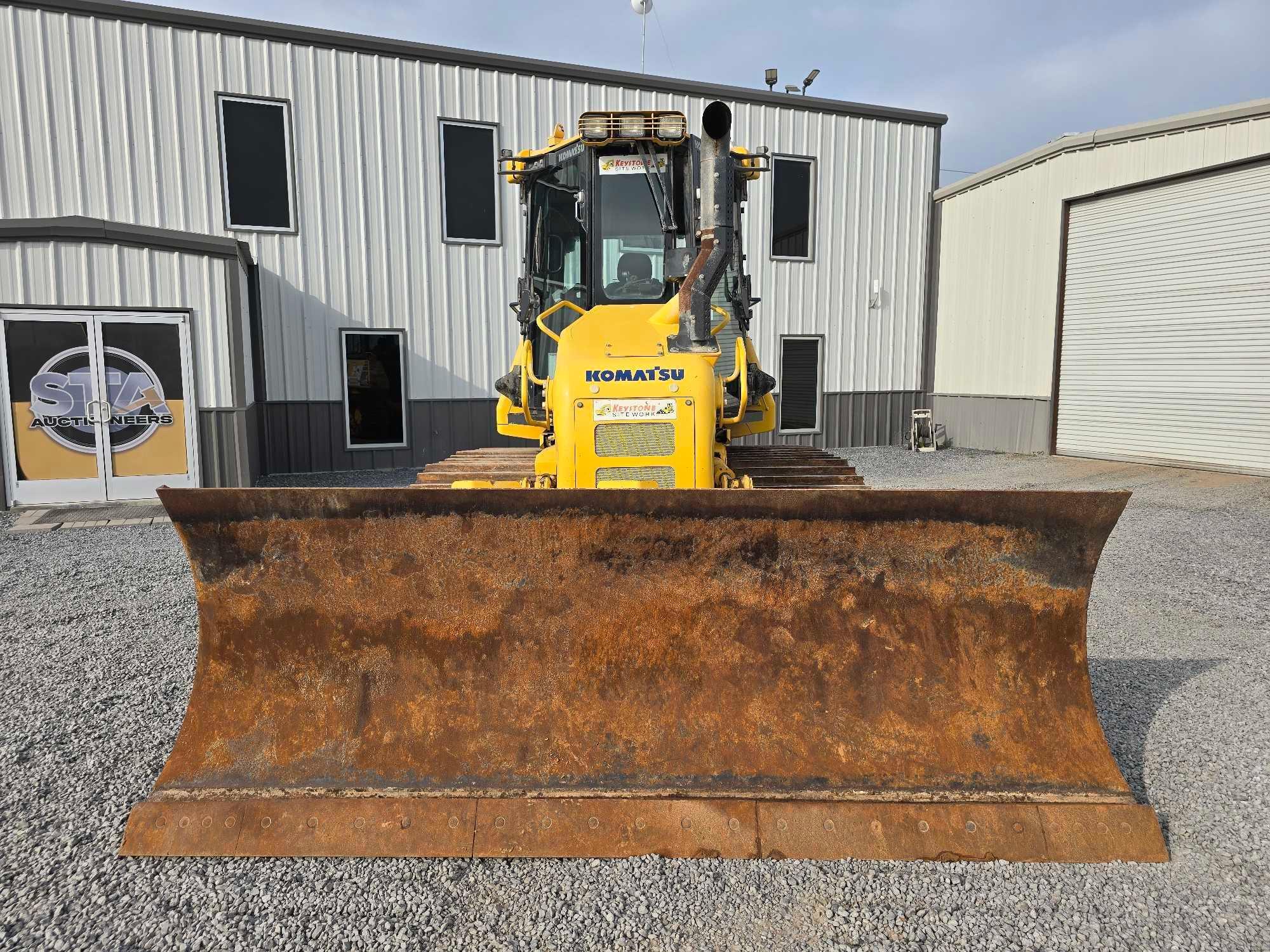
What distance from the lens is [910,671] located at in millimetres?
2549

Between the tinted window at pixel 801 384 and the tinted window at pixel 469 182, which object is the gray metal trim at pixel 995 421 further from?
the tinted window at pixel 469 182


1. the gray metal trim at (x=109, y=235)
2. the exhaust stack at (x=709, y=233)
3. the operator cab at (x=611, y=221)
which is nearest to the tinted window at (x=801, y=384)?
the gray metal trim at (x=109, y=235)

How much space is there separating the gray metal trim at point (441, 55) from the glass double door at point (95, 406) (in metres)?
4.32

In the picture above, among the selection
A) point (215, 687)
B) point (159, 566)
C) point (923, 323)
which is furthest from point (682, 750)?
point (923, 323)

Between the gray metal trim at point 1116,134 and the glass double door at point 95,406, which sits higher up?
the gray metal trim at point 1116,134

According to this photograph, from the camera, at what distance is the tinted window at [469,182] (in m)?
11.2

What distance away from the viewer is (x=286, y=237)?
10617 millimetres

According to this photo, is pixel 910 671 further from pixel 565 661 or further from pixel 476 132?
pixel 476 132

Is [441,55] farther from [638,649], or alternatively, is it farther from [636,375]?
[638,649]

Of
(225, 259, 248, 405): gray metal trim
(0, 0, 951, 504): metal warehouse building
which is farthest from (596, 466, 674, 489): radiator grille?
(225, 259, 248, 405): gray metal trim

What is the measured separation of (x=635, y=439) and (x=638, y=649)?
4.11 feet

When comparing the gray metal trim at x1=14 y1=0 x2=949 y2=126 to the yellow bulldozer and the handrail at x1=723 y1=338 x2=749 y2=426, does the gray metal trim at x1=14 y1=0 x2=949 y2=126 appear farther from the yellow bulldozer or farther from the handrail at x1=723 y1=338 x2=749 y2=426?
the yellow bulldozer

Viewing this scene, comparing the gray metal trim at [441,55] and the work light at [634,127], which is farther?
the gray metal trim at [441,55]

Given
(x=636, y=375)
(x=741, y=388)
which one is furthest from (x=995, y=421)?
(x=636, y=375)
